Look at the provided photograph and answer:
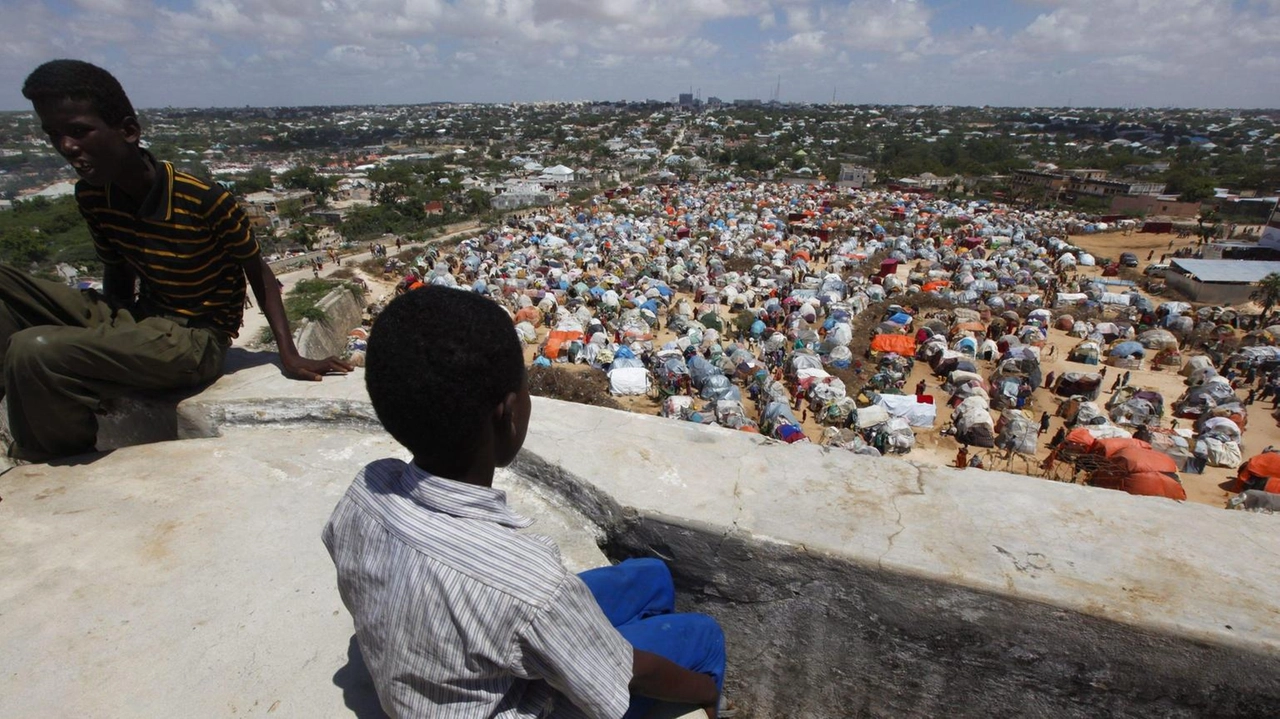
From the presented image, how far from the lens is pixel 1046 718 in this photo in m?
1.57

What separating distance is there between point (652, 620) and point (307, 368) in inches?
74.6

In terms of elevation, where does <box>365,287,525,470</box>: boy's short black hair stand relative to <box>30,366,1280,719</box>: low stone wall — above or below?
above

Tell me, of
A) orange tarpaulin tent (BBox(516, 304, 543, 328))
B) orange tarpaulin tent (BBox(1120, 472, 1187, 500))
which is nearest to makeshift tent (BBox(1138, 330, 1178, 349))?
orange tarpaulin tent (BBox(1120, 472, 1187, 500))

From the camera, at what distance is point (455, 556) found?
83 centimetres

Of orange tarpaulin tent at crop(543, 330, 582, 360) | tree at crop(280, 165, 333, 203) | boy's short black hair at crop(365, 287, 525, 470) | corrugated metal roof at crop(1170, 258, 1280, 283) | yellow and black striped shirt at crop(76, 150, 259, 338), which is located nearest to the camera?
boy's short black hair at crop(365, 287, 525, 470)

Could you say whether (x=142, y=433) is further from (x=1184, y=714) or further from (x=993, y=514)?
(x=1184, y=714)

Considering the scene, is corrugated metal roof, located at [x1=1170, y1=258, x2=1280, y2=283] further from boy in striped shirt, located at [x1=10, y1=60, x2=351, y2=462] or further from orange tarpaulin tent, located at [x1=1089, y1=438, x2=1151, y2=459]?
boy in striped shirt, located at [x1=10, y1=60, x2=351, y2=462]

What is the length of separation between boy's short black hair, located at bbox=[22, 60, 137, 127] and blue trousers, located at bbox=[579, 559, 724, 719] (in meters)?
2.01

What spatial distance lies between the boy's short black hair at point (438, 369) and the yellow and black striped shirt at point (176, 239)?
5.83 ft

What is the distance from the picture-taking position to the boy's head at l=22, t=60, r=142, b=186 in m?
1.69

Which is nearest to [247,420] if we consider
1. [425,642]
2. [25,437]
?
[25,437]

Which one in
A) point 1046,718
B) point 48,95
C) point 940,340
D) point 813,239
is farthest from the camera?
point 813,239

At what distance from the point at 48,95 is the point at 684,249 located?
1954cm

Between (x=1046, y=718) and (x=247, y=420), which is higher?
(x=247, y=420)
